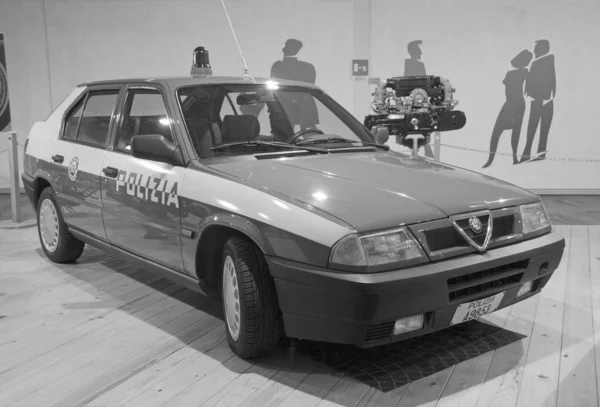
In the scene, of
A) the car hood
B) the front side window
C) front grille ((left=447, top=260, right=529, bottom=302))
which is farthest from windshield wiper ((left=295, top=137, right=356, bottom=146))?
front grille ((left=447, top=260, right=529, bottom=302))

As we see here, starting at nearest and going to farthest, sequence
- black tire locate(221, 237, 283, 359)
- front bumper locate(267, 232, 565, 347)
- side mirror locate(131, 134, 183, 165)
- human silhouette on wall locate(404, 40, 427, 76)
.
Result: front bumper locate(267, 232, 565, 347), black tire locate(221, 237, 283, 359), side mirror locate(131, 134, 183, 165), human silhouette on wall locate(404, 40, 427, 76)

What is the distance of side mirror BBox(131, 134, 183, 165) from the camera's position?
3240 millimetres

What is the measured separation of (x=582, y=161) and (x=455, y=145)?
1.70 m

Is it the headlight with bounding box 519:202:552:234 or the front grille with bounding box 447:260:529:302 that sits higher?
the headlight with bounding box 519:202:552:234

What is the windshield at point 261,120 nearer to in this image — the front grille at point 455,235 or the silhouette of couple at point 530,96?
the front grille at point 455,235

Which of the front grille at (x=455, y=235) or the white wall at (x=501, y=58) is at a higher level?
the white wall at (x=501, y=58)

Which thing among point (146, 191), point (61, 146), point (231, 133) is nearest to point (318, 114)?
point (231, 133)

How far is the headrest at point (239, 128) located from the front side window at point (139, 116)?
0.47 m

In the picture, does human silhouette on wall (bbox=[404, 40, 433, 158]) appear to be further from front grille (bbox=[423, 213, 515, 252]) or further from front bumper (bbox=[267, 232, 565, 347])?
front bumper (bbox=[267, 232, 565, 347])

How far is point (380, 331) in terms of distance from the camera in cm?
258

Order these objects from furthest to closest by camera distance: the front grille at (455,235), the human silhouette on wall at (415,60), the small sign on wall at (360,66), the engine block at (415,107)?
the small sign on wall at (360,66)
the human silhouette on wall at (415,60)
the engine block at (415,107)
the front grille at (455,235)

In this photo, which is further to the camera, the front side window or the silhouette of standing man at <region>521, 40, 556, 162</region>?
the silhouette of standing man at <region>521, 40, 556, 162</region>

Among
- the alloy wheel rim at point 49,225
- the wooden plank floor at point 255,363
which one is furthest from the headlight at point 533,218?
the alloy wheel rim at point 49,225

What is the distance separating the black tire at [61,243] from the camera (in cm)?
471
